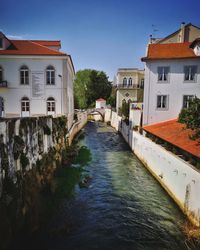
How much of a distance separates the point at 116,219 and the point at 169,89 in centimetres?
1726

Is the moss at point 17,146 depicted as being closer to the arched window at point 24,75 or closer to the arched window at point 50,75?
the arched window at point 50,75

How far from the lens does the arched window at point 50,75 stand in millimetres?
23359

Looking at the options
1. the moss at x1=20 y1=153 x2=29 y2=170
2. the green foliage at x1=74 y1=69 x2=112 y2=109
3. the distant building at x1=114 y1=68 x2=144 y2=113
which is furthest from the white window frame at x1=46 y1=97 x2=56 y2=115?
the green foliage at x1=74 y1=69 x2=112 y2=109

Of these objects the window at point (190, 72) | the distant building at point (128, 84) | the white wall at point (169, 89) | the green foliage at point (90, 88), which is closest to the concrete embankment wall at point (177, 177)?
the white wall at point (169, 89)

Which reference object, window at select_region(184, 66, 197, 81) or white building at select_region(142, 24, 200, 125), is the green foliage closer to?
white building at select_region(142, 24, 200, 125)

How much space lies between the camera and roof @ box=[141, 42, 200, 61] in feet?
72.1

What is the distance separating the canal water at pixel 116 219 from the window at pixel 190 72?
13551mm

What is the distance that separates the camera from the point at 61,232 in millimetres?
8383

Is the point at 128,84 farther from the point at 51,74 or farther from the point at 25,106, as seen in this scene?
the point at 25,106

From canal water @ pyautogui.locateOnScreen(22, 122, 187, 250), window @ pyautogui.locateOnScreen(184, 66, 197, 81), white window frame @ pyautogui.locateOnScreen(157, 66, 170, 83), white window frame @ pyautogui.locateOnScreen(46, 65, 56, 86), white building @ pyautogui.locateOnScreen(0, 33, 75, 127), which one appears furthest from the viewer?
white window frame @ pyautogui.locateOnScreen(46, 65, 56, 86)

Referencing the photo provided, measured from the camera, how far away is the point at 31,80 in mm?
23438

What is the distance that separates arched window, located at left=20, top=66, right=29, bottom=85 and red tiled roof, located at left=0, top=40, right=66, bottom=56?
1.82 meters

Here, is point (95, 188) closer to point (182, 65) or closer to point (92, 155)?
point (92, 155)

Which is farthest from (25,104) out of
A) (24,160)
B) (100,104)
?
(100,104)
